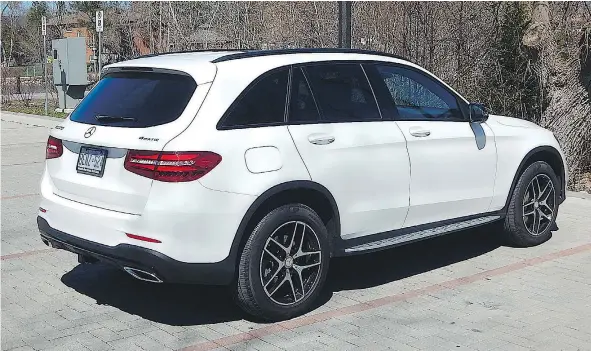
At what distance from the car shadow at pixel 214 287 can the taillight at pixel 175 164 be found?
1.12 meters

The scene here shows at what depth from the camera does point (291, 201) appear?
16.4 ft

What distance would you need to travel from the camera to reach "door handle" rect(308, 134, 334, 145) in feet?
16.7

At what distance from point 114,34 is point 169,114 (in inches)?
1130

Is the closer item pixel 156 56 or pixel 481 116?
pixel 156 56

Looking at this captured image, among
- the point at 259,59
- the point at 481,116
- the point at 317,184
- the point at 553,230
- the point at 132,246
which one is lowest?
the point at 553,230

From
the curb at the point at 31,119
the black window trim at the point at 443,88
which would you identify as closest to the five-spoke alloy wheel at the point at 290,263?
the black window trim at the point at 443,88

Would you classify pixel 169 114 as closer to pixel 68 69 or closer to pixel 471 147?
pixel 471 147

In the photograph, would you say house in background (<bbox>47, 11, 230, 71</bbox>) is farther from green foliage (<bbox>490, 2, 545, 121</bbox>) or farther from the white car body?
the white car body

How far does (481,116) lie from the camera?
6.38 m

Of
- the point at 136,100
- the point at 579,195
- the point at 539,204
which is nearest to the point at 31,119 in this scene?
the point at 579,195

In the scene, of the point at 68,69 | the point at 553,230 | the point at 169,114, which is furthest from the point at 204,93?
the point at 68,69

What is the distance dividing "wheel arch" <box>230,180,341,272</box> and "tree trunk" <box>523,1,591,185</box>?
6.18 meters

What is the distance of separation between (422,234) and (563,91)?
556cm

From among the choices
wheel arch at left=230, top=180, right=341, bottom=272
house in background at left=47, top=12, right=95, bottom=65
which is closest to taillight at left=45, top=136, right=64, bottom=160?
wheel arch at left=230, top=180, right=341, bottom=272
